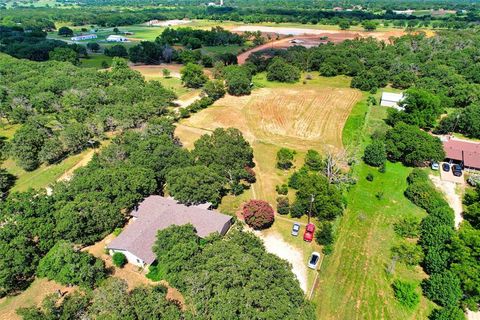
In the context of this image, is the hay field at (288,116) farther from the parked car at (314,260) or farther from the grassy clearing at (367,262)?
the parked car at (314,260)

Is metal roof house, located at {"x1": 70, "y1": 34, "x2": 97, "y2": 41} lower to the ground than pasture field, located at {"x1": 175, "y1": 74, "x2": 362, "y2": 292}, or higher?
lower

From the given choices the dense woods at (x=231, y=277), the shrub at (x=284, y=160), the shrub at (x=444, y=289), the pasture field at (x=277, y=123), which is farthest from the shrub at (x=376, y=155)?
the dense woods at (x=231, y=277)

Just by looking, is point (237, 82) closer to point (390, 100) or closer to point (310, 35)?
point (390, 100)

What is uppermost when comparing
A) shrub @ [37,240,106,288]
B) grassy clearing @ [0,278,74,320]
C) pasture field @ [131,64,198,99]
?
shrub @ [37,240,106,288]

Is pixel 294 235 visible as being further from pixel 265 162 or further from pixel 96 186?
pixel 96 186

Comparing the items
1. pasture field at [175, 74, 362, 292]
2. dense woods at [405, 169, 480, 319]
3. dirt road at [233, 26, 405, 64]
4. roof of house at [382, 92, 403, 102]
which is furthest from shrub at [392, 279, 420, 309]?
dirt road at [233, 26, 405, 64]

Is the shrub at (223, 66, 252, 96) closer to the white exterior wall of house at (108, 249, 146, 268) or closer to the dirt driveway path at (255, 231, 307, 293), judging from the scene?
the dirt driveway path at (255, 231, 307, 293)
